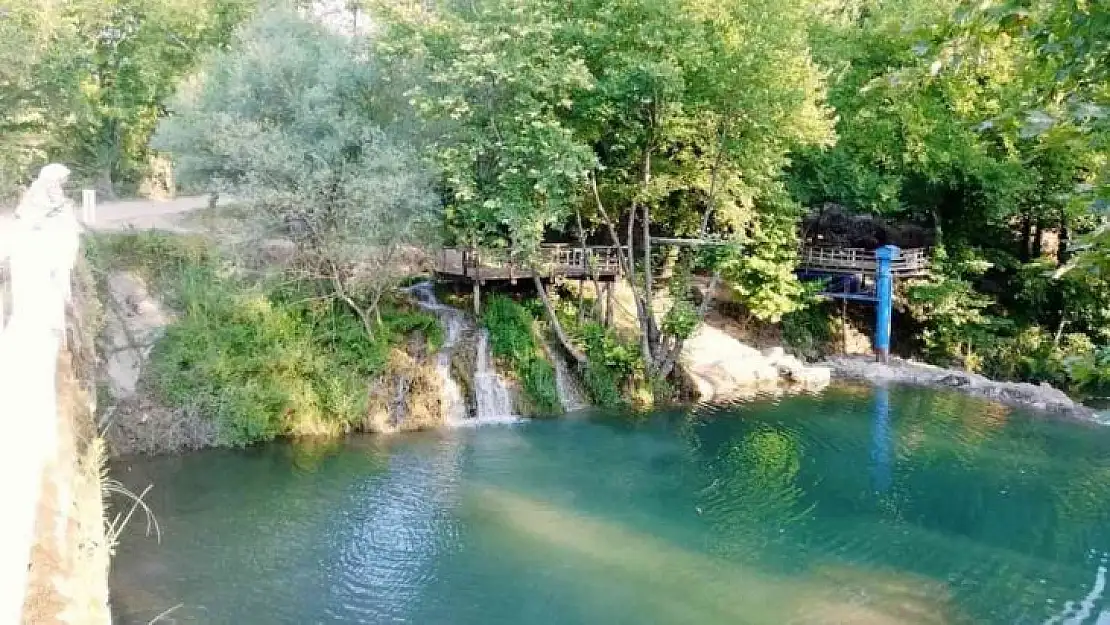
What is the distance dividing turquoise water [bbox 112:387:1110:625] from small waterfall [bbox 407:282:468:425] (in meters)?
0.90

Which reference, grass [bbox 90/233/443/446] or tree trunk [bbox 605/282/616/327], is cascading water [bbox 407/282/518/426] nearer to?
grass [bbox 90/233/443/446]

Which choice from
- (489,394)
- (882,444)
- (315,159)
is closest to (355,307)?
(315,159)

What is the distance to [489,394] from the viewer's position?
788 inches

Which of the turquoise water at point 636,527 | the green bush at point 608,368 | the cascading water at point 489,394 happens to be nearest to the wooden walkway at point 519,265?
the green bush at point 608,368

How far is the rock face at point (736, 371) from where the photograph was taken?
2242 centimetres

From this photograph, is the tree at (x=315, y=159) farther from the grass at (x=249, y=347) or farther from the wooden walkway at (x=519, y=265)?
the wooden walkway at (x=519, y=265)

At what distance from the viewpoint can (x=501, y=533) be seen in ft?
45.1

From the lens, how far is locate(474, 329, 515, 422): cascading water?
19.9 metres

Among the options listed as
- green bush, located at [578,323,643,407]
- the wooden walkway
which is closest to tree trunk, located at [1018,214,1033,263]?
the wooden walkway

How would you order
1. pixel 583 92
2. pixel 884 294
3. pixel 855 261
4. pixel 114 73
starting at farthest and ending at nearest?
pixel 114 73 → pixel 855 261 → pixel 884 294 → pixel 583 92

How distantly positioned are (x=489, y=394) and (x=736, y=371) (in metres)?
6.97

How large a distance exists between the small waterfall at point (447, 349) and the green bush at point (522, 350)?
769 mm

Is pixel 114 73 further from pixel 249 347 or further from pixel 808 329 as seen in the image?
pixel 808 329

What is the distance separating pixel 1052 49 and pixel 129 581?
11885mm
